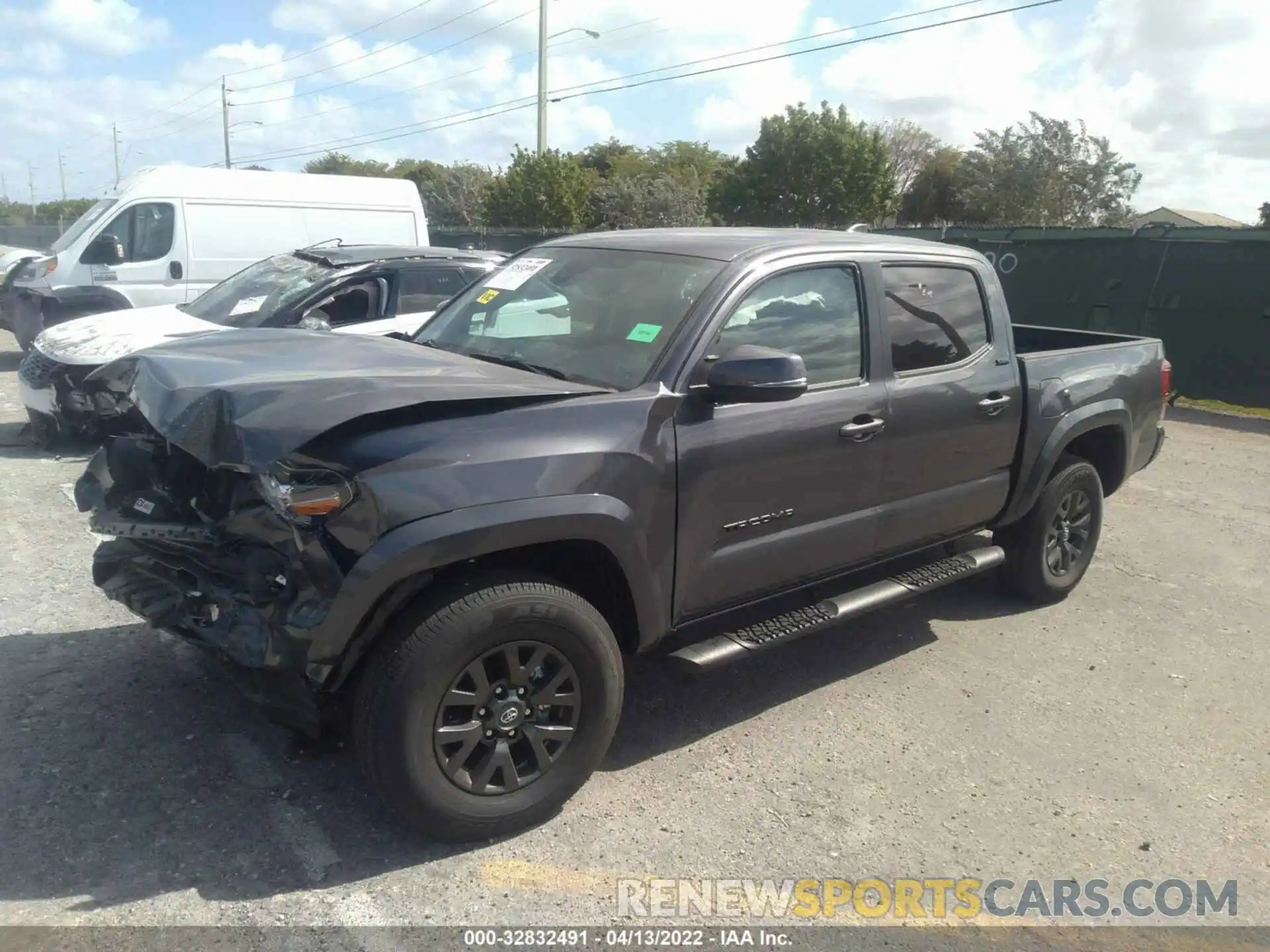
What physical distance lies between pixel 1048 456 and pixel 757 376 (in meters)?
2.34

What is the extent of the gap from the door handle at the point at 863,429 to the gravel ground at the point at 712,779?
1.16m

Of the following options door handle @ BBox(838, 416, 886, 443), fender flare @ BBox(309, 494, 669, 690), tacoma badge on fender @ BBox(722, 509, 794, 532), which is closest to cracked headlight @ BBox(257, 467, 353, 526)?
fender flare @ BBox(309, 494, 669, 690)

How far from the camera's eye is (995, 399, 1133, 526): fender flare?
498 cm

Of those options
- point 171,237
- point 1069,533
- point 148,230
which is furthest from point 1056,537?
point 148,230

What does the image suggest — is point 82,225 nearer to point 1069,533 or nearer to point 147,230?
point 147,230

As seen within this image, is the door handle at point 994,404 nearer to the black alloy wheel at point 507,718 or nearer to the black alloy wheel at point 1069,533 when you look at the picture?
the black alloy wheel at point 1069,533

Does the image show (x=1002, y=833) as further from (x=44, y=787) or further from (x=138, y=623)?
(x=138, y=623)

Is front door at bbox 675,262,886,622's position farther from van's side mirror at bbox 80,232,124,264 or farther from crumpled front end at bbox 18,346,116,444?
van's side mirror at bbox 80,232,124,264

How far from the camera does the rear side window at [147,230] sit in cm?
1112

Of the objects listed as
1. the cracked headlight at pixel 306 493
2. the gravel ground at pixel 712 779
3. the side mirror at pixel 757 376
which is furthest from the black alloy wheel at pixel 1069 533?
the cracked headlight at pixel 306 493

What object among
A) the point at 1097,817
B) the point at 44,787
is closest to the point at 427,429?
the point at 44,787

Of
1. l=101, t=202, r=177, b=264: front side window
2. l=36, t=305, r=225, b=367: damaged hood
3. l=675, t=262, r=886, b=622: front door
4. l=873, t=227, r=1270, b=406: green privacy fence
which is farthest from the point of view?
l=873, t=227, r=1270, b=406: green privacy fence

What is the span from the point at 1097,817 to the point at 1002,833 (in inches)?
15.8

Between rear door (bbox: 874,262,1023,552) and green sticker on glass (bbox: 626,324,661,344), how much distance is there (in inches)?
44.4
